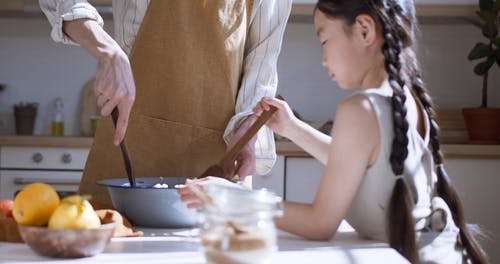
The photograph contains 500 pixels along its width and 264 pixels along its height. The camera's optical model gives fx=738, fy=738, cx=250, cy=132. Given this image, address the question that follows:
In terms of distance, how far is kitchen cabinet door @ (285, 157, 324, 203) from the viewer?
10.5 ft

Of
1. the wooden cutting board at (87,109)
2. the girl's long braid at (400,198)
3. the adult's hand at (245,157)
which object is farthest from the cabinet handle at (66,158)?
the girl's long braid at (400,198)

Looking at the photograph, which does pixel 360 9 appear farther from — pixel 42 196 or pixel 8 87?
pixel 8 87

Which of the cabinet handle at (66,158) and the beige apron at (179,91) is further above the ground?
the beige apron at (179,91)

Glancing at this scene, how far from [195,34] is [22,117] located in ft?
7.22

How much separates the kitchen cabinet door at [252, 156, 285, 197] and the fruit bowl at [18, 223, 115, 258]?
223cm

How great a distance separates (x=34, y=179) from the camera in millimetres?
3219

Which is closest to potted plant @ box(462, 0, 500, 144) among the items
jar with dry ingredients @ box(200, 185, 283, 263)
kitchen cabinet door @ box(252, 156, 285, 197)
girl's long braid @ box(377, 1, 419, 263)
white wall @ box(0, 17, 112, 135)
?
kitchen cabinet door @ box(252, 156, 285, 197)

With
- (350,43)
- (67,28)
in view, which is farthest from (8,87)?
(350,43)

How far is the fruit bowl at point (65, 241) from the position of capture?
944mm

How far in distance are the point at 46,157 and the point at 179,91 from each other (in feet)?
5.60

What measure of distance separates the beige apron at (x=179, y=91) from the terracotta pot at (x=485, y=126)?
1.95m

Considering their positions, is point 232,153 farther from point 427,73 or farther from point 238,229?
point 427,73

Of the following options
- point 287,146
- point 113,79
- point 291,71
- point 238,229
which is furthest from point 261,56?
point 291,71

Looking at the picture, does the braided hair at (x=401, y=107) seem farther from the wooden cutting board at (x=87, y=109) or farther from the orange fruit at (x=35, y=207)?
the wooden cutting board at (x=87, y=109)
